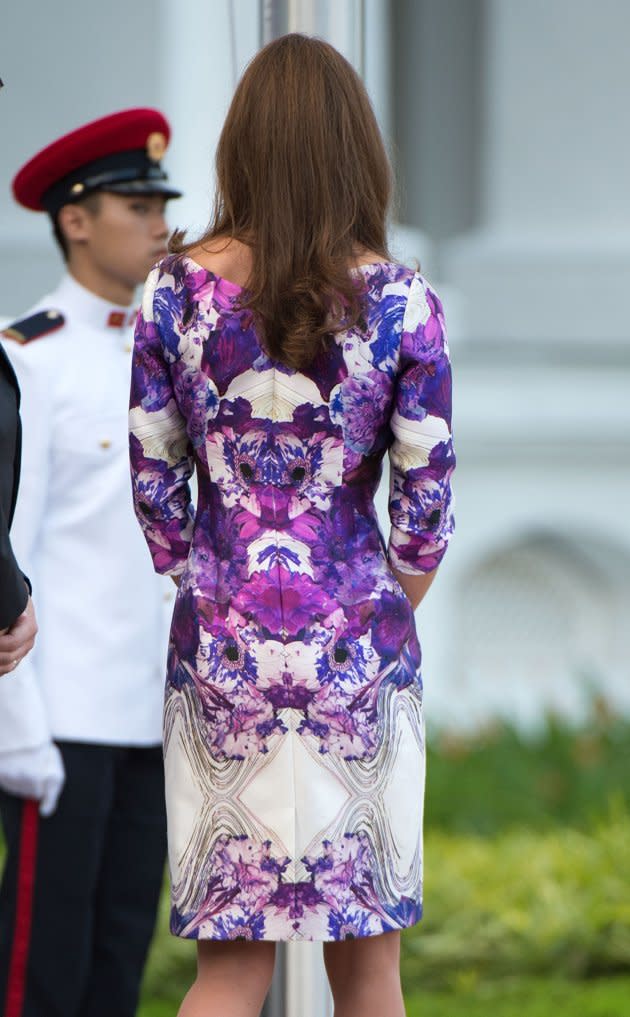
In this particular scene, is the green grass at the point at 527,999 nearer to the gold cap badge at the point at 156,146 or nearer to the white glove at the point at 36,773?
the white glove at the point at 36,773

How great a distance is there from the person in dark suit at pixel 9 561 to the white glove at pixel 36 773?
62 centimetres

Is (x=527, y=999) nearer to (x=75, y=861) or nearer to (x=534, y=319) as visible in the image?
(x=75, y=861)

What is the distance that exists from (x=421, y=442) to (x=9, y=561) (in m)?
0.53

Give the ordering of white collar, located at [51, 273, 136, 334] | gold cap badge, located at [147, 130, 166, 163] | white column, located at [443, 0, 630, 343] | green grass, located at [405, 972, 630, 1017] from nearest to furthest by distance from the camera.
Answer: white collar, located at [51, 273, 136, 334] → gold cap badge, located at [147, 130, 166, 163] → green grass, located at [405, 972, 630, 1017] → white column, located at [443, 0, 630, 343]

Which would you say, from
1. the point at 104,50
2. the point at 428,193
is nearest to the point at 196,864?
the point at 104,50

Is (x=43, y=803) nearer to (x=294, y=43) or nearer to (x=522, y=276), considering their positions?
(x=294, y=43)

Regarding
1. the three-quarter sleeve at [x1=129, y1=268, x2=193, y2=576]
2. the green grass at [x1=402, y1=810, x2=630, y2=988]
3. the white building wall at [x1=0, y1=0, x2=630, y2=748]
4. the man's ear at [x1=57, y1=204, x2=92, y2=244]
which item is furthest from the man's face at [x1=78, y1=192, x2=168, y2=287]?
the white building wall at [x1=0, y1=0, x2=630, y2=748]

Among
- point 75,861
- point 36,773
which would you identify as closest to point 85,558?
point 36,773

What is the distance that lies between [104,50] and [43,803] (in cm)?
351

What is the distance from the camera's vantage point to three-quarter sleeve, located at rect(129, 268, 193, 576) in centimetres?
215

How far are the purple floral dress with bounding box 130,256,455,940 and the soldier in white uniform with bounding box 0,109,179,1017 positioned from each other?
0.59 meters

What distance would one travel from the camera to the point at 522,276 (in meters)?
6.57

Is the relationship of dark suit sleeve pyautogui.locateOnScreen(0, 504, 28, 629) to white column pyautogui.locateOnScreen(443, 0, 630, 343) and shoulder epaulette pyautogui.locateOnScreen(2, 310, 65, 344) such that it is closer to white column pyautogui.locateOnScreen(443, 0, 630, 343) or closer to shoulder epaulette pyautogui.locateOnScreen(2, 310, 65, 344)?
shoulder epaulette pyautogui.locateOnScreen(2, 310, 65, 344)

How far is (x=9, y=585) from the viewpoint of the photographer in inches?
74.4
